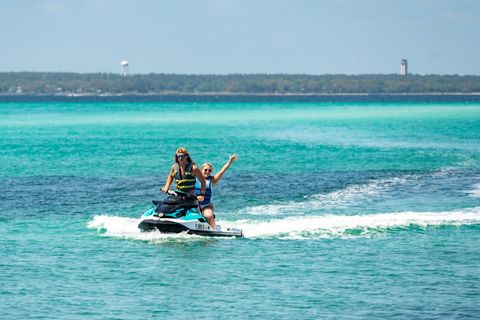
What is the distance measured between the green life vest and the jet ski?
0.15 metres

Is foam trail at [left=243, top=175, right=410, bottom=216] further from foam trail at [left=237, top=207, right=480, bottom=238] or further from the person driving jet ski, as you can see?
the person driving jet ski

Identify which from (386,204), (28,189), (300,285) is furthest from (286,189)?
(300,285)

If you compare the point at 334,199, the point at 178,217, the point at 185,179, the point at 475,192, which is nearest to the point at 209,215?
the point at 178,217

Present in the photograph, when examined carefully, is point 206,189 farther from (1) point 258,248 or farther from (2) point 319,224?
(2) point 319,224

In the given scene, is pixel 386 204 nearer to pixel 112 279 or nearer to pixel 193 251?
pixel 193 251

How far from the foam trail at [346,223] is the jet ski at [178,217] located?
1422 mm

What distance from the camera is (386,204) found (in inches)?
1273

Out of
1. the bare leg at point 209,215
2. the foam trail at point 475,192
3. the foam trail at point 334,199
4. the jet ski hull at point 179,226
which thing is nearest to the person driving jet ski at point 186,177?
the bare leg at point 209,215

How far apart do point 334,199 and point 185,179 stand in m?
9.51

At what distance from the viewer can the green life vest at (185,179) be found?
2553cm

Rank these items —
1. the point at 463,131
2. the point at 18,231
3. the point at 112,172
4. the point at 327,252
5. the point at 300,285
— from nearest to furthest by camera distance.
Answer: the point at 300,285 → the point at 327,252 → the point at 18,231 → the point at 112,172 → the point at 463,131

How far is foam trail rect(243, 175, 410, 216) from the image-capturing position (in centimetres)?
3116

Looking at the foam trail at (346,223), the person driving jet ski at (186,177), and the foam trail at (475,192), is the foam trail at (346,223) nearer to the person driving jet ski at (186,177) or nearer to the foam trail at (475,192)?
the person driving jet ski at (186,177)

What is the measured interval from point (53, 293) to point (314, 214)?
1120 cm
